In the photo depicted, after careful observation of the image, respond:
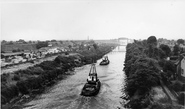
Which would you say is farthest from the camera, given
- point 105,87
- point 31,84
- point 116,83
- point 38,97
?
point 116,83

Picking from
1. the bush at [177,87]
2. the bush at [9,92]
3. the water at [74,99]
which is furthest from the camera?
the bush at [9,92]

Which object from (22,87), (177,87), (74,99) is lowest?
(74,99)

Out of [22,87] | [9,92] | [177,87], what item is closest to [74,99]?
[22,87]

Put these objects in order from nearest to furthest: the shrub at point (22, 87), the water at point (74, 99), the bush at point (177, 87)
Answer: the bush at point (177, 87) → the water at point (74, 99) → the shrub at point (22, 87)

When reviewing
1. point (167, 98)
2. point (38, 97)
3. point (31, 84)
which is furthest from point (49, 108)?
point (167, 98)

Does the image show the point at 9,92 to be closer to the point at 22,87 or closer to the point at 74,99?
the point at 22,87

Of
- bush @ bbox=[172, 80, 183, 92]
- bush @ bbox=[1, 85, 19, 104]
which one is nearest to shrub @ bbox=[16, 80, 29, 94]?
bush @ bbox=[1, 85, 19, 104]

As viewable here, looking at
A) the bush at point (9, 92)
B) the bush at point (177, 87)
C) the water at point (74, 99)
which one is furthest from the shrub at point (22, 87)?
the bush at point (177, 87)

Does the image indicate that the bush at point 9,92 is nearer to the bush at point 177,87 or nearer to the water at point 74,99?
the water at point 74,99

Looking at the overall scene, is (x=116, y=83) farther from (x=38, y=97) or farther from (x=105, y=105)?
(x=38, y=97)

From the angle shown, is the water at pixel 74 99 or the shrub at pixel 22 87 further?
the shrub at pixel 22 87

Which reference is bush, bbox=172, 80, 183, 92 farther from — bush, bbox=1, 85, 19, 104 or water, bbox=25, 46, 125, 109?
bush, bbox=1, 85, 19, 104
